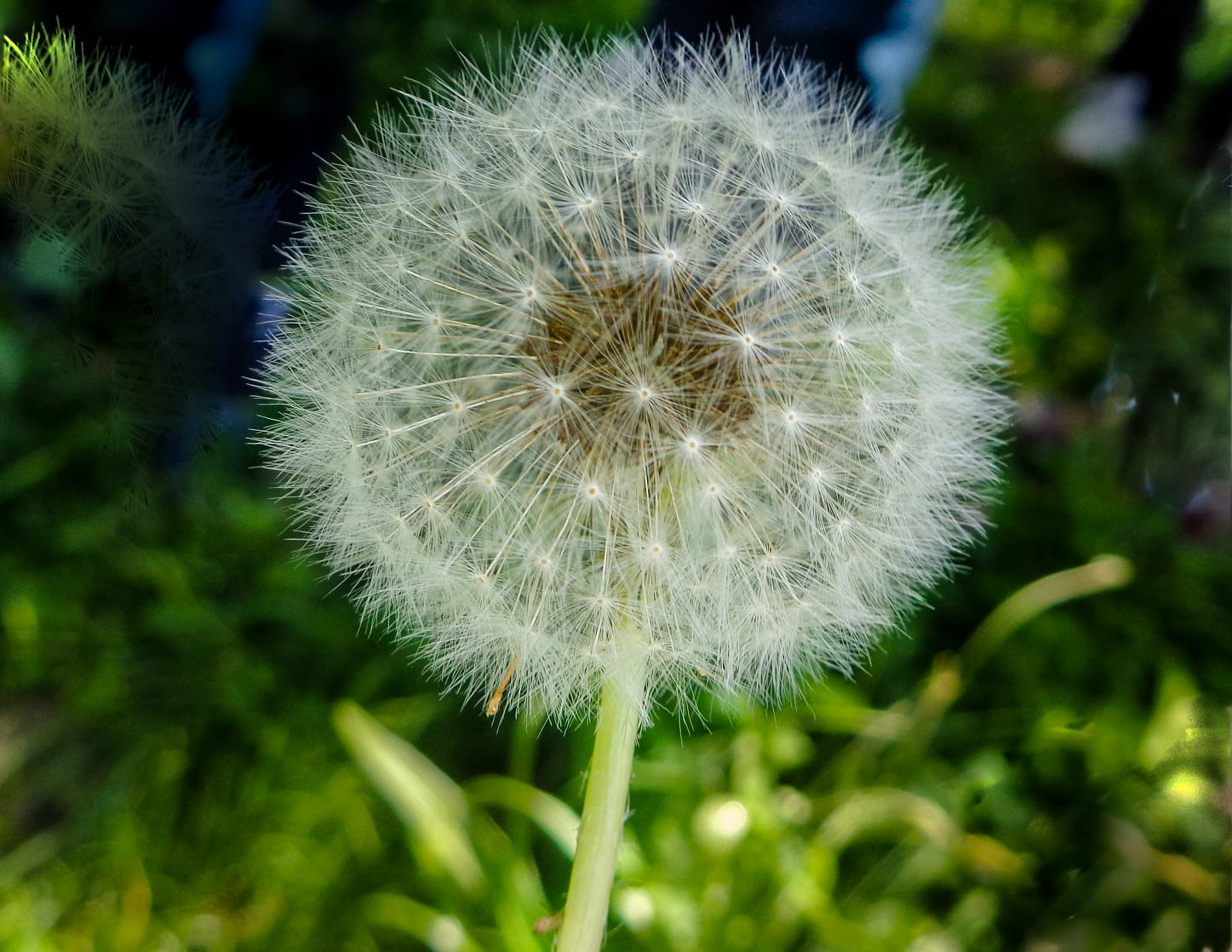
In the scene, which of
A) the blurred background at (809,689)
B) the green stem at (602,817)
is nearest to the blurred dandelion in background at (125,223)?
the blurred background at (809,689)

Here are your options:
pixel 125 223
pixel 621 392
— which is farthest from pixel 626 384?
pixel 125 223

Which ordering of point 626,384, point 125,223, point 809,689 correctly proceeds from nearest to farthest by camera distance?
1. point 626,384
2. point 125,223
3. point 809,689

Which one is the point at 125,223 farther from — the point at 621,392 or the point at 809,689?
the point at 809,689

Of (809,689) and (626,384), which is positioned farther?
(809,689)

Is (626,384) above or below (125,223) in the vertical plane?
above

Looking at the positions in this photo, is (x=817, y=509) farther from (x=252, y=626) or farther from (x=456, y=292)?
(x=252, y=626)
